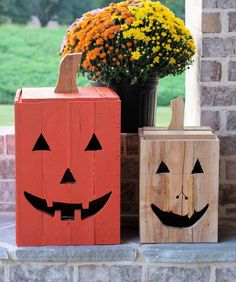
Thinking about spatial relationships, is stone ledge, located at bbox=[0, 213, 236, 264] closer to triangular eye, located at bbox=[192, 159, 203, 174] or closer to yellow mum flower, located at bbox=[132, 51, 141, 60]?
triangular eye, located at bbox=[192, 159, 203, 174]

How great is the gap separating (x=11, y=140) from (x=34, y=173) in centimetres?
57

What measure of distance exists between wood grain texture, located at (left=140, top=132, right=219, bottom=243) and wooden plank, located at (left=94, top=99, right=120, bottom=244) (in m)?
0.10

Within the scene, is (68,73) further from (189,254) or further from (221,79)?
(189,254)

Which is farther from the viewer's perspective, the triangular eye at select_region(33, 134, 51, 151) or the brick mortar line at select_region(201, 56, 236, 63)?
the brick mortar line at select_region(201, 56, 236, 63)

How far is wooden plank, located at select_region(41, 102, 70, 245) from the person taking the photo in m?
2.94

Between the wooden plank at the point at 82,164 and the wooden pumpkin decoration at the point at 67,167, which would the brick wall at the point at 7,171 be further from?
the wooden plank at the point at 82,164

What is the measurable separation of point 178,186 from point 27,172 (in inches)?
22.1

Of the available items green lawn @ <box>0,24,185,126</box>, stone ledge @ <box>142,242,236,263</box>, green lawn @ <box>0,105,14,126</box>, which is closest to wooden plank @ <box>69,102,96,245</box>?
stone ledge @ <box>142,242,236,263</box>

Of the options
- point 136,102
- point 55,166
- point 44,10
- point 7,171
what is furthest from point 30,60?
point 55,166

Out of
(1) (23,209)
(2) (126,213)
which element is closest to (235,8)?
(2) (126,213)

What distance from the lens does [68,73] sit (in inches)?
122

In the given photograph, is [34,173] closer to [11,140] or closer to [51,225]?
[51,225]

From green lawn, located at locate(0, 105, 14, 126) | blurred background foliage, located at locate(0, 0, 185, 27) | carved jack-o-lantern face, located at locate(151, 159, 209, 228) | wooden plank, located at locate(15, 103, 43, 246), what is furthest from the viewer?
blurred background foliage, located at locate(0, 0, 185, 27)

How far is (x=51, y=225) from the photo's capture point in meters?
3.03
